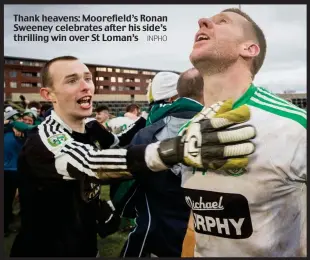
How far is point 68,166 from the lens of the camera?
1366 mm

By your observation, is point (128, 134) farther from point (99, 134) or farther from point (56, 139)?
point (56, 139)

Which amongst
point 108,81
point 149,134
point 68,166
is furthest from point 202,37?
point 108,81

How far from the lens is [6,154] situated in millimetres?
3676

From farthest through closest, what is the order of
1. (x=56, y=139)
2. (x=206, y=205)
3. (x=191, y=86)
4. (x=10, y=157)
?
(x=10, y=157)
(x=191, y=86)
(x=56, y=139)
(x=206, y=205)

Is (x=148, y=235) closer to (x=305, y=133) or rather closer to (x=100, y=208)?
(x=100, y=208)

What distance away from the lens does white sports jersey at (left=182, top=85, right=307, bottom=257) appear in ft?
3.36

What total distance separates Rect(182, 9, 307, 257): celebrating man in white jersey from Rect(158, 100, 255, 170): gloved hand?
0.18ft

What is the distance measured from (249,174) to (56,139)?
84cm

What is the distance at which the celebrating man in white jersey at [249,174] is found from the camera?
40.8 inches

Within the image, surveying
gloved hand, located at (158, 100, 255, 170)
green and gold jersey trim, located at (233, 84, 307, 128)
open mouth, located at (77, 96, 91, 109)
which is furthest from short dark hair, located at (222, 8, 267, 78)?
open mouth, located at (77, 96, 91, 109)

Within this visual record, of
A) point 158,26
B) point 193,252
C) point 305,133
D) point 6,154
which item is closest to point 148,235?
point 193,252

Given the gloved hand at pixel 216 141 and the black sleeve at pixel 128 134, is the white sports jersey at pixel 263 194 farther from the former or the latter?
the black sleeve at pixel 128 134

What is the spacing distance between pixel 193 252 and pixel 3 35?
1.54 metres

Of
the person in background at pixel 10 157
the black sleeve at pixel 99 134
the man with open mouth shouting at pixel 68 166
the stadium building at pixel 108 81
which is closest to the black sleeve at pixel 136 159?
the man with open mouth shouting at pixel 68 166
